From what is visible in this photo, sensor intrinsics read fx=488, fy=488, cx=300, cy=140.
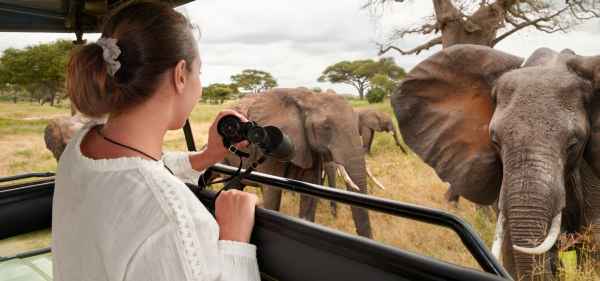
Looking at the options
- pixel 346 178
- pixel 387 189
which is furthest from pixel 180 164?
pixel 387 189

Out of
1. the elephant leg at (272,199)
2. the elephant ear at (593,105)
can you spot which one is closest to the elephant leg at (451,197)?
the elephant leg at (272,199)

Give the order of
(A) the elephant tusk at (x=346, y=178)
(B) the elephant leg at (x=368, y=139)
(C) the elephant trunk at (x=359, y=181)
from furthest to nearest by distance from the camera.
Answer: (B) the elephant leg at (x=368, y=139) < (A) the elephant tusk at (x=346, y=178) < (C) the elephant trunk at (x=359, y=181)

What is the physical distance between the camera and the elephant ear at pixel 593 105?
5.83 feet

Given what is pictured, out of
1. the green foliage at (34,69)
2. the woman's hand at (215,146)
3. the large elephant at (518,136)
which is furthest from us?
the green foliage at (34,69)

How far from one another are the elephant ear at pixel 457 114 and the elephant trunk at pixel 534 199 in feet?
1.20

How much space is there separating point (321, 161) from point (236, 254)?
3043 millimetres

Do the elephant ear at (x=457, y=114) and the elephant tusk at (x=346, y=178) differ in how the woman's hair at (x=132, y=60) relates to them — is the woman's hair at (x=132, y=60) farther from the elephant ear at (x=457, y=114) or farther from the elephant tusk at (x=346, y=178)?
the elephant tusk at (x=346, y=178)

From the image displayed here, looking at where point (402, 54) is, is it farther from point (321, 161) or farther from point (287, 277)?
point (287, 277)

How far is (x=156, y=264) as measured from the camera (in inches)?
18.2

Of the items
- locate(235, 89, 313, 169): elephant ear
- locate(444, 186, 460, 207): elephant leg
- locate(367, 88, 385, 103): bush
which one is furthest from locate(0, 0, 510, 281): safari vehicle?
locate(367, 88, 385, 103): bush

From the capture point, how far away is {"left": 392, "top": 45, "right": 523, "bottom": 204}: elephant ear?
6.82 feet

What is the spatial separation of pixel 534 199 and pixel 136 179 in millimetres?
1450

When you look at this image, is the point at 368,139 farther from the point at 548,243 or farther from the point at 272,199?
the point at 548,243

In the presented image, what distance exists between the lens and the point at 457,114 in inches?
89.6
